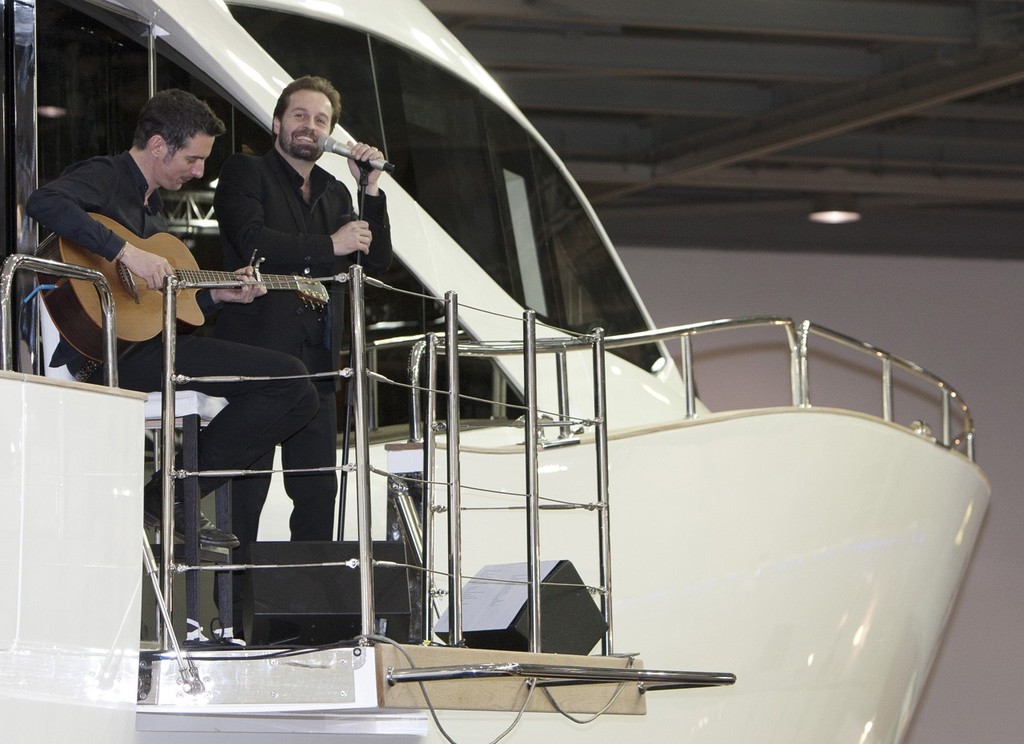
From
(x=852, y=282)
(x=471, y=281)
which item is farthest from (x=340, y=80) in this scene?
(x=852, y=282)

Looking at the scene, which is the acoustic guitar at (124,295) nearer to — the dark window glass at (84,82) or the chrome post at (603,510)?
the chrome post at (603,510)

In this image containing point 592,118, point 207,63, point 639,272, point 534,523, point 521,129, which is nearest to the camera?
point 534,523

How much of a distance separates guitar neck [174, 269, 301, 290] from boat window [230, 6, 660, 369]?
242 centimetres

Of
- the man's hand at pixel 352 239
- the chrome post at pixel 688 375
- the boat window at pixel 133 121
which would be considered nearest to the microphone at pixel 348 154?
the man's hand at pixel 352 239

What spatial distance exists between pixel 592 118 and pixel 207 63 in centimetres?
538

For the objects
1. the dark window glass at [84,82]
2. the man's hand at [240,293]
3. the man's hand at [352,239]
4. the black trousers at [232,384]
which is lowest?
the black trousers at [232,384]

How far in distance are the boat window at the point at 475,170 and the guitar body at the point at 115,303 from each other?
2.33 metres

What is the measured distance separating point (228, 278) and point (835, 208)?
8426 millimetres

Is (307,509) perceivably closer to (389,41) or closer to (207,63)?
(207,63)

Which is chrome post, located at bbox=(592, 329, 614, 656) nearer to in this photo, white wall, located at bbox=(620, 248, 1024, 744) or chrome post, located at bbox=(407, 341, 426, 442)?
chrome post, located at bbox=(407, 341, 426, 442)

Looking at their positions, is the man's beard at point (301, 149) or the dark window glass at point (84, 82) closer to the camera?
the man's beard at point (301, 149)

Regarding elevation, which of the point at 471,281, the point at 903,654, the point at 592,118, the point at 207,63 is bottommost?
the point at 903,654

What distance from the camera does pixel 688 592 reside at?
6.12m

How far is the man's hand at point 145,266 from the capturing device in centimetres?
406
